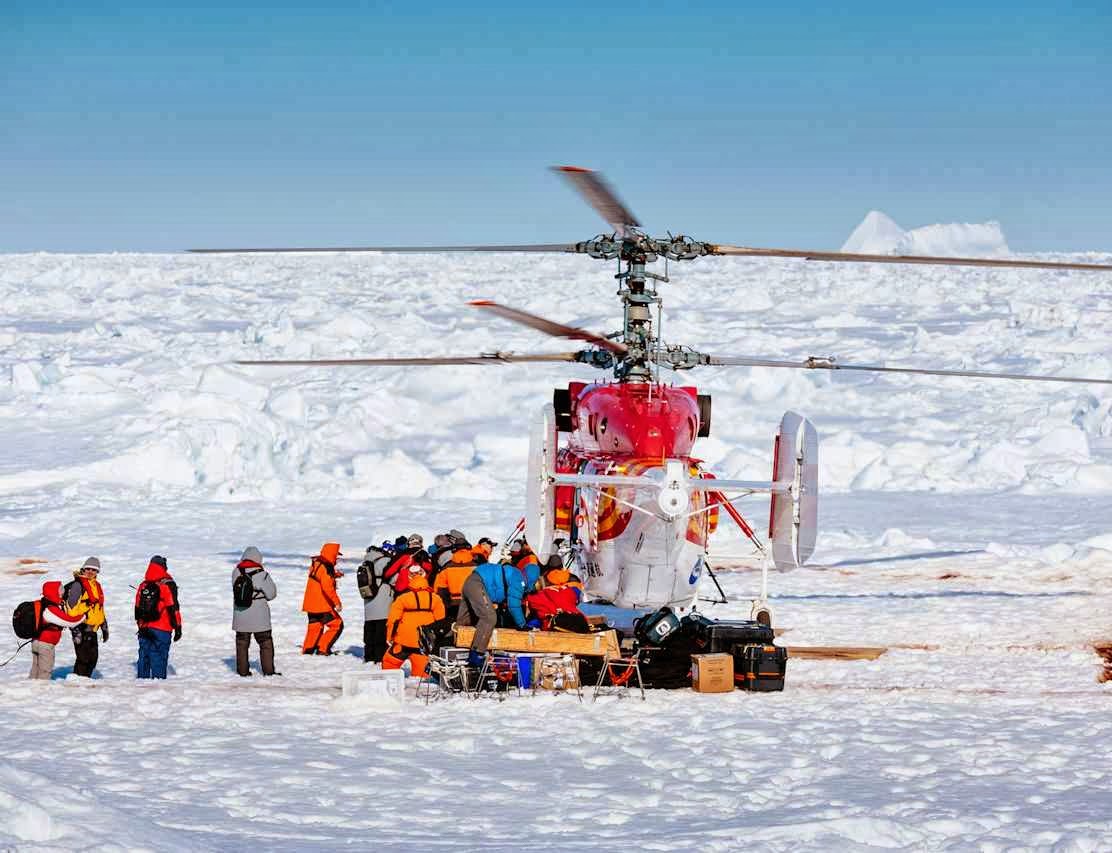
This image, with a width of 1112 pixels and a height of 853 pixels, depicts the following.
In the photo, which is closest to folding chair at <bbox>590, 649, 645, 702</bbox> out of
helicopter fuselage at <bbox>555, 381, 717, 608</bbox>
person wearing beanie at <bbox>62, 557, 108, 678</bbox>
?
helicopter fuselage at <bbox>555, 381, 717, 608</bbox>

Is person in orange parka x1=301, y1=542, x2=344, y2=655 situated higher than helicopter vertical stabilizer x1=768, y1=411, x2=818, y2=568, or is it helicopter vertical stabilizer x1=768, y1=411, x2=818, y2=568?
helicopter vertical stabilizer x1=768, y1=411, x2=818, y2=568

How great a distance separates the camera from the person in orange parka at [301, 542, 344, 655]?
10539 millimetres

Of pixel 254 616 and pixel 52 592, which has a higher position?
pixel 52 592

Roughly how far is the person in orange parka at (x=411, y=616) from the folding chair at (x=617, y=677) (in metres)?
1.38

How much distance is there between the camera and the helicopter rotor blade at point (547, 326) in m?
9.22

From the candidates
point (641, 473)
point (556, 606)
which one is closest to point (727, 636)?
point (556, 606)

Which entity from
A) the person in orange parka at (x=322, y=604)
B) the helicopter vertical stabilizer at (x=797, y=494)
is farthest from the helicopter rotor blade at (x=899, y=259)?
the person in orange parka at (x=322, y=604)

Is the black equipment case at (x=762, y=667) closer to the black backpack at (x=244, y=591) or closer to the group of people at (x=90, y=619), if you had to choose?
the black backpack at (x=244, y=591)

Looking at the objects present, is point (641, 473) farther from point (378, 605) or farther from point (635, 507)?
point (378, 605)

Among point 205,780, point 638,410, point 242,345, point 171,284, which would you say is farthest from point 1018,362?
point 171,284

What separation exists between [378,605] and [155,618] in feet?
6.21

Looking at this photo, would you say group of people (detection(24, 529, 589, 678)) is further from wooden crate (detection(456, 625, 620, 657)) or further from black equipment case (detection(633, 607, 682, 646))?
black equipment case (detection(633, 607, 682, 646))

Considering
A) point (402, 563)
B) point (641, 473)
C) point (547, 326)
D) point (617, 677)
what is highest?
point (547, 326)

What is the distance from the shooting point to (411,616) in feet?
31.7
